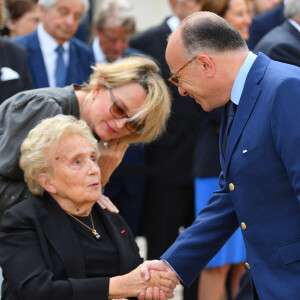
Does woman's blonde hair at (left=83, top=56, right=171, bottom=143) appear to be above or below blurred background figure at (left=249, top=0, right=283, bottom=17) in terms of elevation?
above

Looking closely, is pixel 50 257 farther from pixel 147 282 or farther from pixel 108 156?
pixel 108 156

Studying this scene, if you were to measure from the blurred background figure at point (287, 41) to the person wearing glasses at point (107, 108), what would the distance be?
3.67 feet

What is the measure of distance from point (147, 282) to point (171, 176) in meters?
2.28

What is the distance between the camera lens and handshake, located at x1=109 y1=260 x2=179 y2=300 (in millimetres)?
3885

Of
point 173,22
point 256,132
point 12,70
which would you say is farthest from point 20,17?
point 256,132

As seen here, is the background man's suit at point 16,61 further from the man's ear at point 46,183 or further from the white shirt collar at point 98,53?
the man's ear at point 46,183

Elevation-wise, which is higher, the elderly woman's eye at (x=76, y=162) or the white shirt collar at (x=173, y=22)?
the white shirt collar at (x=173, y=22)

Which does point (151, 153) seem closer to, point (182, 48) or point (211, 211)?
point (211, 211)

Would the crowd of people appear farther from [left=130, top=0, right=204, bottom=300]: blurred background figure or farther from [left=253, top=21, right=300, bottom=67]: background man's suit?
[left=130, top=0, right=204, bottom=300]: blurred background figure

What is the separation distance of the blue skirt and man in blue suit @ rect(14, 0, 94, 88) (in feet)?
4.25

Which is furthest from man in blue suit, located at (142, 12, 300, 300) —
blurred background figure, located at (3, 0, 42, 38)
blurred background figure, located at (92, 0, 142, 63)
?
blurred background figure, located at (3, 0, 42, 38)

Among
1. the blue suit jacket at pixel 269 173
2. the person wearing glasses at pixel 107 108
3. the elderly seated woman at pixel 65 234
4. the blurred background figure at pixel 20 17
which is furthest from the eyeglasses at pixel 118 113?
the blurred background figure at pixel 20 17

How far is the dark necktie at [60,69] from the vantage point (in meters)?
6.02

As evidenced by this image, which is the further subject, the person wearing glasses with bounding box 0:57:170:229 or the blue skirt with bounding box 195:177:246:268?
the blue skirt with bounding box 195:177:246:268
